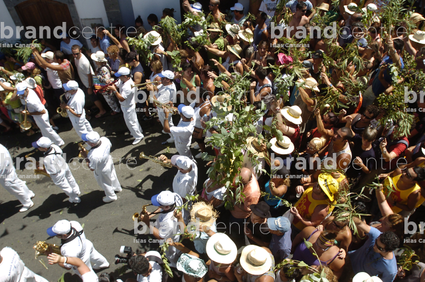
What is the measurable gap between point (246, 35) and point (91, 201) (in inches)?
226

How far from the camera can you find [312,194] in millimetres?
4082

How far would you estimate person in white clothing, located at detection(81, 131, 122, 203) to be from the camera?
16.9 ft

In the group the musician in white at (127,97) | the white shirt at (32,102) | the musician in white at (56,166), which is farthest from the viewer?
the musician in white at (127,97)

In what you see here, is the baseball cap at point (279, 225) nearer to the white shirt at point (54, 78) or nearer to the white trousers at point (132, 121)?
the white trousers at point (132, 121)

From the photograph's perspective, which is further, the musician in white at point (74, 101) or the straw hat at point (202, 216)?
the musician in white at point (74, 101)

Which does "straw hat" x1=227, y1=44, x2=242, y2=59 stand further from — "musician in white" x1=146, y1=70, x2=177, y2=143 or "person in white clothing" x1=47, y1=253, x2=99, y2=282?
"person in white clothing" x1=47, y1=253, x2=99, y2=282

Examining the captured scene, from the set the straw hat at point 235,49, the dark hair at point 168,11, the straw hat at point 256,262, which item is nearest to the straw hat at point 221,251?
the straw hat at point 256,262

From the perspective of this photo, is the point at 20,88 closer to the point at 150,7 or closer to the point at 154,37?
the point at 154,37

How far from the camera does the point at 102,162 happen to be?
17.5 feet

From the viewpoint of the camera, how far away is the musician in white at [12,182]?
529 centimetres

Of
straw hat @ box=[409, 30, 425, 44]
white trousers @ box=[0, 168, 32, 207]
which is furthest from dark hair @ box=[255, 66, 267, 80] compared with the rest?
white trousers @ box=[0, 168, 32, 207]

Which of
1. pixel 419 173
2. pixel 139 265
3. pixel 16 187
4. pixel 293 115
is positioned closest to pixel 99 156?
pixel 16 187

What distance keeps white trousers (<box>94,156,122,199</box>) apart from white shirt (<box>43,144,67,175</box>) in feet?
2.40

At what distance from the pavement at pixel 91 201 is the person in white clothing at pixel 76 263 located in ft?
3.50
